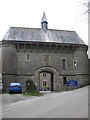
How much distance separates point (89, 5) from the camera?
745cm

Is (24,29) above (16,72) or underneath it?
above

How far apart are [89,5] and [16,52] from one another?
67.1 feet

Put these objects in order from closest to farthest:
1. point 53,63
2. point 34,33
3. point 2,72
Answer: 1. point 2,72
2. point 53,63
3. point 34,33

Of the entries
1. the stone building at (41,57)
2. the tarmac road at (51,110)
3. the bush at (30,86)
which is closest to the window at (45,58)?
the stone building at (41,57)

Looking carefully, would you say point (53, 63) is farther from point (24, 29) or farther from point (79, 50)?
point (24, 29)

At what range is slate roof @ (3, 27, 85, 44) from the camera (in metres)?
28.1

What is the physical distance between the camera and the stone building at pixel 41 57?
86.7ft

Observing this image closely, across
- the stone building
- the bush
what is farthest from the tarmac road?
the stone building

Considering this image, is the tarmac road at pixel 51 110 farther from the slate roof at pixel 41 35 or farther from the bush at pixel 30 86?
the slate roof at pixel 41 35

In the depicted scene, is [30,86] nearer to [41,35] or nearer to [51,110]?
[41,35]

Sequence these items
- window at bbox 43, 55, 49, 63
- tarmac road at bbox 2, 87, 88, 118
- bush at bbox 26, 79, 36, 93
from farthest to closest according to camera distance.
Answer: window at bbox 43, 55, 49, 63 < bush at bbox 26, 79, 36, 93 < tarmac road at bbox 2, 87, 88, 118

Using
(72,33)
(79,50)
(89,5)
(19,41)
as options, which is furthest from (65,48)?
(89,5)

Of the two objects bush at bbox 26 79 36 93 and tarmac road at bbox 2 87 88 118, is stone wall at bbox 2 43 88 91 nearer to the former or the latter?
bush at bbox 26 79 36 93

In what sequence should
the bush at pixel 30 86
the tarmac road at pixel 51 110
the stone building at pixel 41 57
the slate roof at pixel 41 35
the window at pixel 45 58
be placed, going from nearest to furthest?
the tarmac road at pixel 51 110 < the bush at pixel 30 86 < the stone building at pixel 41 57 < the window at pixel 45 58 < the slate roof at pixel 41 35
